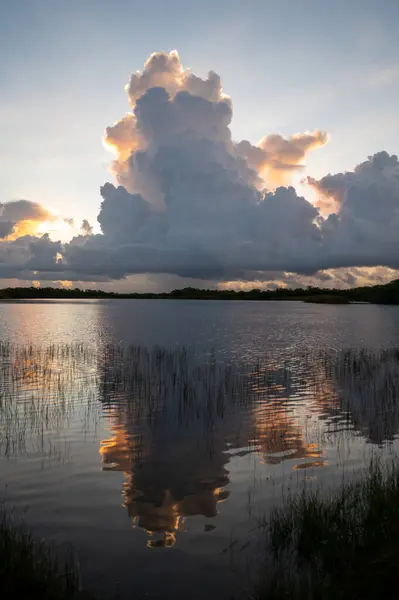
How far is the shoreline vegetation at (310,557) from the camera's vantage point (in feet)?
24.0

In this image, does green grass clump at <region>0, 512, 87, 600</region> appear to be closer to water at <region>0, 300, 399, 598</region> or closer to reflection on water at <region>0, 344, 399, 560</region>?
water at <region>0, 300, 399, 598</region>

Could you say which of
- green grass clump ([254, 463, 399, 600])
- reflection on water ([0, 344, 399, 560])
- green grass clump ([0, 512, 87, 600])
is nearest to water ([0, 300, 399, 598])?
reflection on water ([0, 344, 399, 560])

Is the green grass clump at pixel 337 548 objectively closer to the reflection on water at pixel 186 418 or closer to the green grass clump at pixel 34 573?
the reflection on water at pixel 186 418

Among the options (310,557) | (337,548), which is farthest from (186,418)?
(337,548)

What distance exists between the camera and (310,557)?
344 inches

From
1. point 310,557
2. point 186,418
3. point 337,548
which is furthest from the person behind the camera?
point 186,418

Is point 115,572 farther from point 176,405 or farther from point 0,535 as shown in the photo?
point 176,405

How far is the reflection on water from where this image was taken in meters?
13.0

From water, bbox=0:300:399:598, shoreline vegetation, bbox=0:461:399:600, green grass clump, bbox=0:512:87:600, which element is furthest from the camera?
water, bbox=0:300:399:598

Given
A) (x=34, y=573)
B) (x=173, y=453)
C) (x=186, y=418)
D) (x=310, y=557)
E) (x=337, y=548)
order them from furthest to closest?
(x=186, y=418), (x=173, y=453), (x=310, y=557), (x=337, y=548), (x=34, y=573)

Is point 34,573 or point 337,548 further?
point 337,548

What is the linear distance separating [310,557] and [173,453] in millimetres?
8011

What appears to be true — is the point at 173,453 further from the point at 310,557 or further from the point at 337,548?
the point at 337,548

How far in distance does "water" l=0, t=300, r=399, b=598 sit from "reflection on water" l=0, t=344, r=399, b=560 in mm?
71
